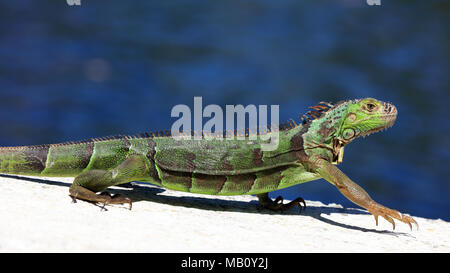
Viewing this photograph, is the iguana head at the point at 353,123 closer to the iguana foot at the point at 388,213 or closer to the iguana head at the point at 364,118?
the iguana head at the point at 364,118

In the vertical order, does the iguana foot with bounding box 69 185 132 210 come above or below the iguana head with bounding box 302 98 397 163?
below

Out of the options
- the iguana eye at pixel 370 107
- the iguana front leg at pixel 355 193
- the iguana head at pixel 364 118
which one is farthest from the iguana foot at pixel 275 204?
the iguana eye at pixel 370 107

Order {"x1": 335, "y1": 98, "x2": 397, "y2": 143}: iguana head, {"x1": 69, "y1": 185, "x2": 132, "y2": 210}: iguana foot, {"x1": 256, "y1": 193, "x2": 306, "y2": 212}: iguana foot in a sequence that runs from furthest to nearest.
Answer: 1. {"x1": 256, "y1": 193, "x2": 306, "y2": 212}: iguana foot
2. {"x1": 335, "y1": 98, "x2": 397, "y2": 143}: iguana head
3. {"x1": 69, "y1": 185, "x2": 132, "y2": 210}: iguana foot

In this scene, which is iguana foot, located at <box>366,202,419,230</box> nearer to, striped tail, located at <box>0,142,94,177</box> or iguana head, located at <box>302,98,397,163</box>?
iguana head, located at <box>302,98,397,163</box>

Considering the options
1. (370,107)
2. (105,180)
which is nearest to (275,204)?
(370,107)

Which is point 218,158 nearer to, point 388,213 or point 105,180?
point 105,180

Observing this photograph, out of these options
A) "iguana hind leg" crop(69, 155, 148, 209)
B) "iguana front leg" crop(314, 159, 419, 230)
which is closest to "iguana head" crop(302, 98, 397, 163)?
"iguana front leg" crop(314, 159, 419, 230)
